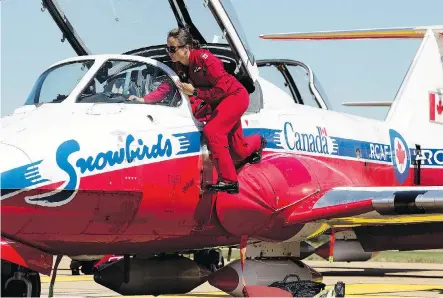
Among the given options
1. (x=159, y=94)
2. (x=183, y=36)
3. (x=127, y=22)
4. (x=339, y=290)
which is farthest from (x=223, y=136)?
(x=339, y=290)

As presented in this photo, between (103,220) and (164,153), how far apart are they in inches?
35.9

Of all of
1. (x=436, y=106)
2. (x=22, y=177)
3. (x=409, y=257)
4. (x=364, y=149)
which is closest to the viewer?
(x=22, y=177)

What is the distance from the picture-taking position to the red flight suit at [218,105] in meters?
8.91

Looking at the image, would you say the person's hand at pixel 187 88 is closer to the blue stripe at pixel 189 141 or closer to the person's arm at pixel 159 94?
the person's arm at pixel 159 94

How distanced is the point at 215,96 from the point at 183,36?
0.68 m

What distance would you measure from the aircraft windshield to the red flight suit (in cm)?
62

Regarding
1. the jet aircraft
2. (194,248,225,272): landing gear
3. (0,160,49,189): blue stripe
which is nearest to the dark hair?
the jet aircraft

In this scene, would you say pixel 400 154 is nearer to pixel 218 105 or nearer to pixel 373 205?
pixel 373 205

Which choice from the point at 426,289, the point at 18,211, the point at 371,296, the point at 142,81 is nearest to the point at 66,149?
the point at 18,211

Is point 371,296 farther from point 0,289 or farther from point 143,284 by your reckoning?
point 0,289

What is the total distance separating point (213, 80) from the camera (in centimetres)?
904

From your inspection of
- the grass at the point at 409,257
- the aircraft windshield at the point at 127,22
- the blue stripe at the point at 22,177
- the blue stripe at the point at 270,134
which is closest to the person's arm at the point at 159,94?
the aircraft windshield at the point at 127,22

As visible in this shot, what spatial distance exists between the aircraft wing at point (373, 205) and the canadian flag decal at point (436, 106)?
456 cm

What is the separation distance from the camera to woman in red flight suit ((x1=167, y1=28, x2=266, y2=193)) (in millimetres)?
8906
